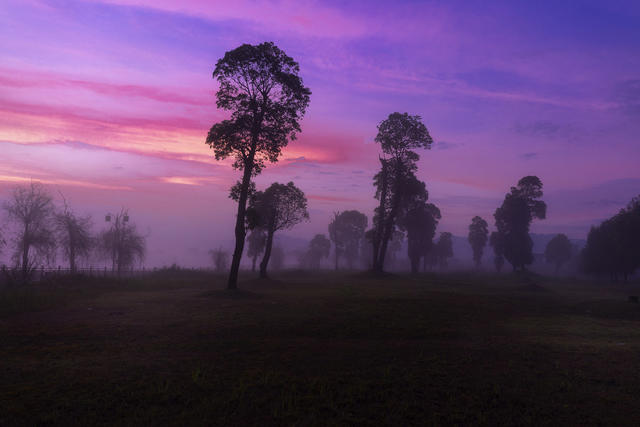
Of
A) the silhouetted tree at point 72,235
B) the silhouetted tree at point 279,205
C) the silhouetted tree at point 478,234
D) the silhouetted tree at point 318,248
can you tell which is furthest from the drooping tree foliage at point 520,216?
the silhouetted tree at point 72,235

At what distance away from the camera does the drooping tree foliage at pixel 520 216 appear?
5844cm

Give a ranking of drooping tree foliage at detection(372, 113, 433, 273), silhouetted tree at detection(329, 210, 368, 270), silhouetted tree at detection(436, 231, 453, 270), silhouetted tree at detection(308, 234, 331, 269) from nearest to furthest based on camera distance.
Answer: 1. drooping tree foliage at detection(372, 113, 433, 273)
2. silhouetted tree at detection(329, 210, 368, 270)
3. silhouetted tree at detection(436, 231, 453, 270)
4. silhouetted tree at detection(308, 234, 331, 269)

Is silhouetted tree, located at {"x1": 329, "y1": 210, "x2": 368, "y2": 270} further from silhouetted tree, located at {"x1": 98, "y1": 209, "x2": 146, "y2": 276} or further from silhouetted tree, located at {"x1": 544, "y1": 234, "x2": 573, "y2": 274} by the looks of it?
silhouetted tree, located at {"x1": 544, "y1": 234, "x2": 573, "y2": 274}

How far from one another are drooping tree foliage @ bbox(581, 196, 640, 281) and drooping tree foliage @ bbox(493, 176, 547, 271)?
10.8 m

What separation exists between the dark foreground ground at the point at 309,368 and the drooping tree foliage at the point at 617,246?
1987 inches

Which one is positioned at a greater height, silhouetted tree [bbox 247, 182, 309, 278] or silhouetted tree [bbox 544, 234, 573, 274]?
silhouetted tree [bbox 247, 182, 309, 278]

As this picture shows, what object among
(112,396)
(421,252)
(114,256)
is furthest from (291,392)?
(421,252)

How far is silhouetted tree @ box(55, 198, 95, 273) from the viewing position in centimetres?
4572

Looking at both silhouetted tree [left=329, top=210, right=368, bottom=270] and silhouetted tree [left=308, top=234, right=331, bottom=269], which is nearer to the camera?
silhouetted tree [left=329, top=210, right=368, bottom=270]

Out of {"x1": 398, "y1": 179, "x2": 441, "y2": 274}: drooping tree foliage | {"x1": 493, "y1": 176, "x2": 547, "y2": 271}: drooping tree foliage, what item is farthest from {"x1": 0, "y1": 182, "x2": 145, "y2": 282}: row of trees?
{"x1": 493, "y1": 176, "x2": 547, "y2": 271}: drooping tree foliage

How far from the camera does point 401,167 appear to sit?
41844mm

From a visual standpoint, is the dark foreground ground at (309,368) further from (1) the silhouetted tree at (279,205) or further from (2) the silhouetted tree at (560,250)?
(2) the silhouetted tree at (560,250)

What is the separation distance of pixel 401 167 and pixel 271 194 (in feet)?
55.2

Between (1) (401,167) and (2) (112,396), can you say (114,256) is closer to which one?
(1) (401,167)
